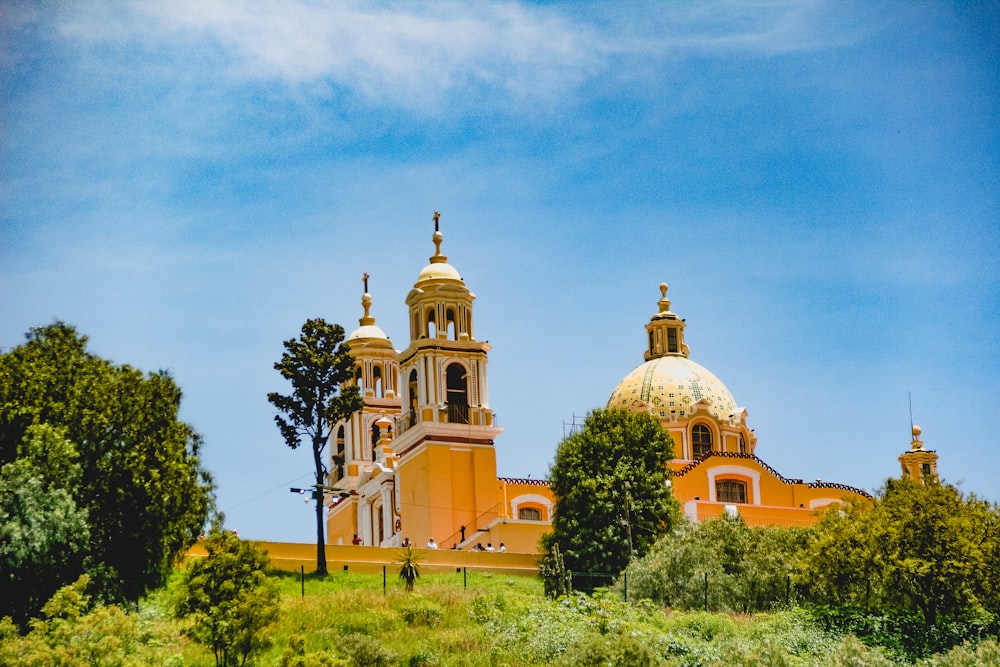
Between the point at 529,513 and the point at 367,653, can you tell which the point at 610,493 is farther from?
the point at 367,653

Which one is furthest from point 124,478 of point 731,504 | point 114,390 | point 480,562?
point 731,504

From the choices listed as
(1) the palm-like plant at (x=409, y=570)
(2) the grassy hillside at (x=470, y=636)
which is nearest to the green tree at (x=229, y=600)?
(2) the grassy hillside at (x=470, y=636)

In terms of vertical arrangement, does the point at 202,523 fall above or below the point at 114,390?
below

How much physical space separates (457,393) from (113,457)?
2265 centimetres

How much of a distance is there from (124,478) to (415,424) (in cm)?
2251

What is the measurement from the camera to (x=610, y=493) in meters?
59.8

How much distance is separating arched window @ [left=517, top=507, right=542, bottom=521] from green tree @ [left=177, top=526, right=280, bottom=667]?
24.2 metres

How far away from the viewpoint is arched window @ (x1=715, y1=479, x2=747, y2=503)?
231ft

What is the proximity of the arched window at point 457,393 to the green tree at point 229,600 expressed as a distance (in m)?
22.8

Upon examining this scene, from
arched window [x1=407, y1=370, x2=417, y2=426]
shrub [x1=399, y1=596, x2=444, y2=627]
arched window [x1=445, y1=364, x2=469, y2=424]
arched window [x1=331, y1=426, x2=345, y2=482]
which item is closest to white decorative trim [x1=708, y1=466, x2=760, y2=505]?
arched window [x1=445, y1=364, x2=469, y2=424]

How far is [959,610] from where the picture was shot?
165 ft

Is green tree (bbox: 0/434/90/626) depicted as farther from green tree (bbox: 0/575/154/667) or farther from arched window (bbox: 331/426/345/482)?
arched window (bbox: 331/426/345/482)

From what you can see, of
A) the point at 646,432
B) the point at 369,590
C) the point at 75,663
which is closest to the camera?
the point at 75,663

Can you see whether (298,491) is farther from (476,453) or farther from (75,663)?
(75,663)
